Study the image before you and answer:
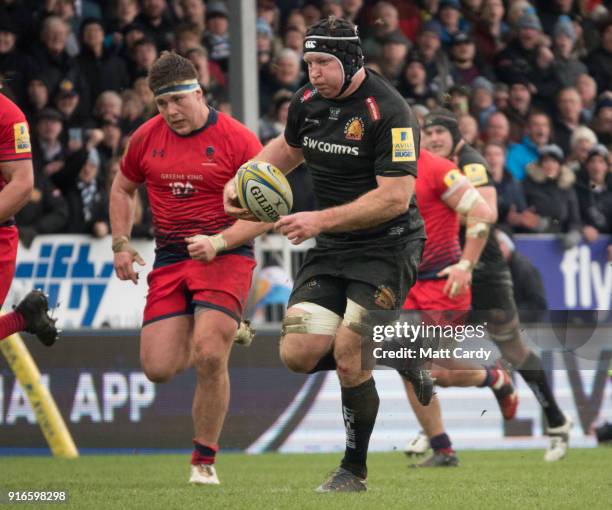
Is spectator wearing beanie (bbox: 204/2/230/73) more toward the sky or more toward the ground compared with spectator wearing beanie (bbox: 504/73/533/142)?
more toward the sky

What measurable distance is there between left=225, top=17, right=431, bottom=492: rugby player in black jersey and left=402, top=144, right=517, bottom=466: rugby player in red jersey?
7.24ft

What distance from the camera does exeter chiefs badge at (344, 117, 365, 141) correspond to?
7.70 metres

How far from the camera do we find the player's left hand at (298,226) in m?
7.29

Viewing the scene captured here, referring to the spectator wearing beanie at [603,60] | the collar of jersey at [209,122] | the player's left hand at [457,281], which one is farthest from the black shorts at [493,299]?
the spectator wearing beanie at [603,60]

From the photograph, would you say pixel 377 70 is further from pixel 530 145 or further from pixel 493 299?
pixel 493 299

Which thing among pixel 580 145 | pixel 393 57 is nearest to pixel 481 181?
pixel 393 57

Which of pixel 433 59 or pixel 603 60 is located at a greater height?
pixel 433 59

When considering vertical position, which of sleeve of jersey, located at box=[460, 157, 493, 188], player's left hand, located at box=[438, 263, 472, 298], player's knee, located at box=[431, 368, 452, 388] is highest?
sleeve of jersey, located at box=[460, 157, 493, 188]

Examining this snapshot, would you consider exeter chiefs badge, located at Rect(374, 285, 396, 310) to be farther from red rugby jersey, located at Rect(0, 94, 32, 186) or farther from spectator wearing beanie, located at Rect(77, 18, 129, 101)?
spectator wearing beanie, located at Rect(77, 18, 129, 101)

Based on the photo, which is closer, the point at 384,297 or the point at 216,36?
the point at 384,297

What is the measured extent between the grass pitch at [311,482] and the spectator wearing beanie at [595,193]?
4282 millimetres

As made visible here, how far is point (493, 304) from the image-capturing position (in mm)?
11281

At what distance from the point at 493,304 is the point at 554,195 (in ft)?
15.1

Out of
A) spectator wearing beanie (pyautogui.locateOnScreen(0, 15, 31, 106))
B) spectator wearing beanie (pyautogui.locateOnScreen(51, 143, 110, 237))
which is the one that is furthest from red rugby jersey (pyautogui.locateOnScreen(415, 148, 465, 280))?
spectator wearing beanie (pyautogui.locateOnScreen(0, 15, 31, 106))
